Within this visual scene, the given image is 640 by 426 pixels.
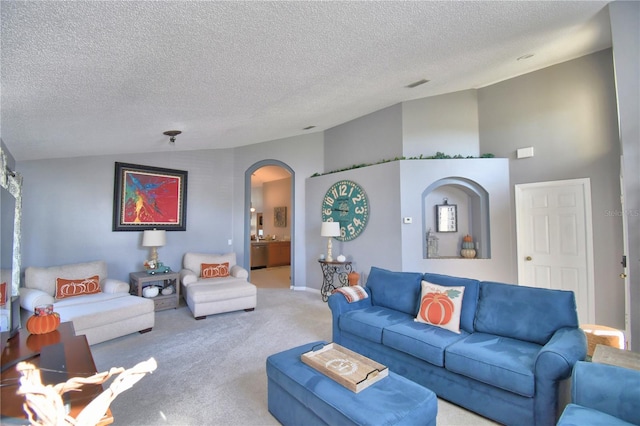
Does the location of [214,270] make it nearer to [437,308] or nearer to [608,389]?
[437,308]

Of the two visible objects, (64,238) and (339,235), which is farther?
(339,235)

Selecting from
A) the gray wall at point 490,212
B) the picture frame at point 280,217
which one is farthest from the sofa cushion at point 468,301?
the picture frame at point 280,217

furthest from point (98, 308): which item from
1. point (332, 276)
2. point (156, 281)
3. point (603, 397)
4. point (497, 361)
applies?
point (603, 397)

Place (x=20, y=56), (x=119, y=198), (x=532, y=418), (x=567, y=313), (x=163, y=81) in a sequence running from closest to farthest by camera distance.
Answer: (x=20, y=56) < (x=532, y=418) < (x=567, y=313) < (x=163, y=81) < (x=119, y=198)

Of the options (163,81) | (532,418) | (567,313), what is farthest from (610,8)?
(163,81)

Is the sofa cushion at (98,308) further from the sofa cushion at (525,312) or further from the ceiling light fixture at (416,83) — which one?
the ceiling light fixture at (416,83)

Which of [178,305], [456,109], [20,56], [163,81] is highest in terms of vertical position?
[456,109]

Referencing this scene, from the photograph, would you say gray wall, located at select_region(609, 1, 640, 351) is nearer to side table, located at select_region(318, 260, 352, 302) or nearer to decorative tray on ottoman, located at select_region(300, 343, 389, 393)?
decorative tray on ottoman, located at select_region(300, 343, 389, 393)

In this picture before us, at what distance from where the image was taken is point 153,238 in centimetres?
503

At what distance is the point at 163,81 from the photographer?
2570 millimetres

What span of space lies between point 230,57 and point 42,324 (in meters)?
2.54

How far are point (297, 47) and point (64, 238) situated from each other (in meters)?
4.45

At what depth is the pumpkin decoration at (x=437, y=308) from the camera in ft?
9.11

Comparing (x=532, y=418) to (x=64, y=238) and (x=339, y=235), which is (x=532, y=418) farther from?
(x=64, y=238)
